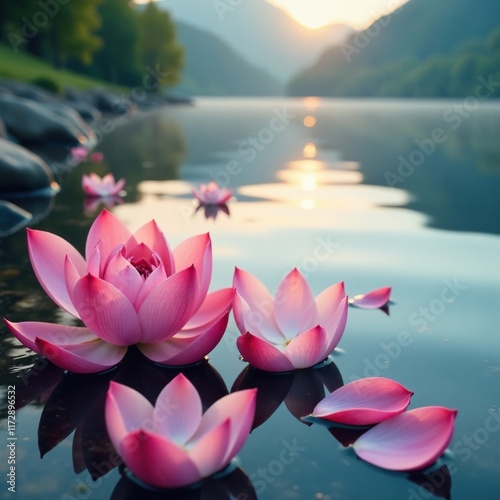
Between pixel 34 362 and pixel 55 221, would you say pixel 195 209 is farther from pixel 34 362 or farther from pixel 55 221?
pixel 34 362

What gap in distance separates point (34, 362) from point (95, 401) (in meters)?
0.43

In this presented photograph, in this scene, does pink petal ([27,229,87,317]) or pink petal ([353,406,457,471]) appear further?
pink petal ([27,229,87,317])

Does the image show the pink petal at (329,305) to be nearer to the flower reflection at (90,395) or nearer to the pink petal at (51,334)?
the flower reflection at (90,395)

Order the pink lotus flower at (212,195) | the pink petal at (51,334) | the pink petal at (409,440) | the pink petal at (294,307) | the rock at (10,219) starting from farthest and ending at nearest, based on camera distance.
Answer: the pink lotus flower at (212,195), the rock at (10,219), the pink petal at (294,307), the pink petal at (51,334), the pink petal at (409,440)

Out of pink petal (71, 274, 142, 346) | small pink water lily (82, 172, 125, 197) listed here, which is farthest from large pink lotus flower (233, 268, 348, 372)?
small pink water lily (82, 172, 125, 197)

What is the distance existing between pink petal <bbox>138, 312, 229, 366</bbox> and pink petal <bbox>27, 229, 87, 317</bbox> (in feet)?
1.09

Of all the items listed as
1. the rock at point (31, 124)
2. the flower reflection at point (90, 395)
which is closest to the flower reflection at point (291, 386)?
the flower reflection at point (90, 395)

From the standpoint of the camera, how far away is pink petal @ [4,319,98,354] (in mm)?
2281

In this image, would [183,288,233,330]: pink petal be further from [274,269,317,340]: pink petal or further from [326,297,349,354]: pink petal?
[326,297,349,354]: pink petal

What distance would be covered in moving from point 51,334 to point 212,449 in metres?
1.02

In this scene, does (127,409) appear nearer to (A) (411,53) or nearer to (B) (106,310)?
(B) (106,310)

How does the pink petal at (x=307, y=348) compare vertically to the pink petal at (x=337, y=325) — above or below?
below

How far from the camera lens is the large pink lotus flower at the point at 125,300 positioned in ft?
6.91

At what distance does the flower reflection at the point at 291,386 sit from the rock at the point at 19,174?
489cm
